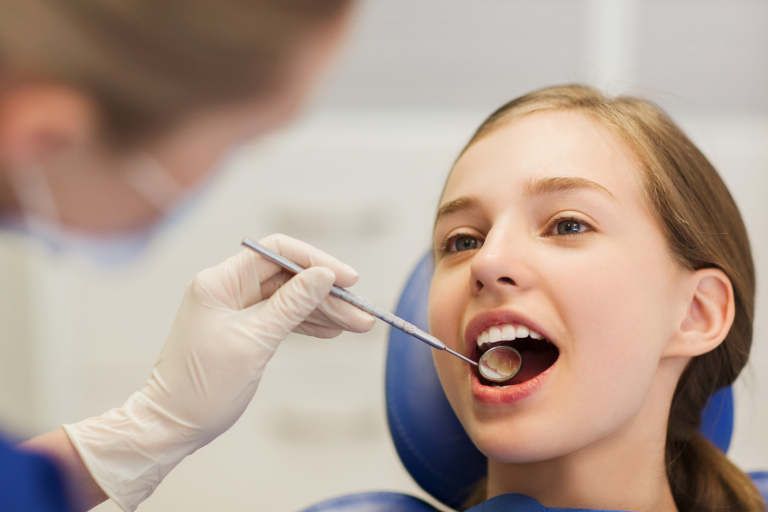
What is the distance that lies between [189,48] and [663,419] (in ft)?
3.11

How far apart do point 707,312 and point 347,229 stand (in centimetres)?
147

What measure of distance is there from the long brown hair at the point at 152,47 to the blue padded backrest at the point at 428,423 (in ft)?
2.08

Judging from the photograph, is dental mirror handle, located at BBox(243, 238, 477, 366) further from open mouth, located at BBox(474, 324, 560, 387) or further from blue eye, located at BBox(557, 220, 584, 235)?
blue eye, located at BBox(557, 220, 584, 235)

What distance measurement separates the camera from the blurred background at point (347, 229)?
2254 millimetres

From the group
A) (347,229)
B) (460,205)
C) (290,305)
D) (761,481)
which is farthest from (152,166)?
(347,229)

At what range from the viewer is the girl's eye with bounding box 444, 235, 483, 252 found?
1.02m

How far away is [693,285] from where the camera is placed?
988 mm

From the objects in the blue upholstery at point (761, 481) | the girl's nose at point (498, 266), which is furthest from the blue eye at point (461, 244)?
the blue upholstery at point (761, 481)

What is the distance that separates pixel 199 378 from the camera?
2.87 ft

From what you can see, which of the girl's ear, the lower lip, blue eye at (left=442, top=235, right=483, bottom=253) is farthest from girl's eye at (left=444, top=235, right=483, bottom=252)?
the girl's ear

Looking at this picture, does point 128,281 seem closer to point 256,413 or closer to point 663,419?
point 256,413

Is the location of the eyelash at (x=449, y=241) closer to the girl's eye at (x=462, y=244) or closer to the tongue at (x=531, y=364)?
the girl's eye at (x=462, y=244)

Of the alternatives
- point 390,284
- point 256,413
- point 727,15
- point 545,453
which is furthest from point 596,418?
point 727,15

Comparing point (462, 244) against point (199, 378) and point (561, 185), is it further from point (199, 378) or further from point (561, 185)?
point (199, 378)
